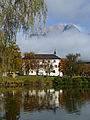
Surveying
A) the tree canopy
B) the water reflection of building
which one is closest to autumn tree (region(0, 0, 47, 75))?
the tree canopy

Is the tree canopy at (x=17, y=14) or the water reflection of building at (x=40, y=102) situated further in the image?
the water reflection of building at (x=40, y=102)

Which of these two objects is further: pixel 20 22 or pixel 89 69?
pixel 89 69

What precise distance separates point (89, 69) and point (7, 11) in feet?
394

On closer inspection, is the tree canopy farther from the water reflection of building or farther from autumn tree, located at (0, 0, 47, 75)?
the water reflection of building

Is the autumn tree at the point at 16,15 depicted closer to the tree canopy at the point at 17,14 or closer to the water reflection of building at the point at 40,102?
the tree canopy at the point at 17,14

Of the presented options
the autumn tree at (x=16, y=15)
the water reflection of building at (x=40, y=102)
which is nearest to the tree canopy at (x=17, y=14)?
the autumn tree at (x=16, y=15)

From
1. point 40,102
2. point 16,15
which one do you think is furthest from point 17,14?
point 40,102

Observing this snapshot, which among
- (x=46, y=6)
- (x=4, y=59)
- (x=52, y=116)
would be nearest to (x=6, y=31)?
(x=4, y=59)

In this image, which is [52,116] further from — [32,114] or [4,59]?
[4,59]

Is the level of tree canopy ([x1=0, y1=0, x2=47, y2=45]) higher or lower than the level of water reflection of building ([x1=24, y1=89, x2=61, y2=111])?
higher

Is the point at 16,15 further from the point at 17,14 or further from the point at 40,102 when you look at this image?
the point at 40,102

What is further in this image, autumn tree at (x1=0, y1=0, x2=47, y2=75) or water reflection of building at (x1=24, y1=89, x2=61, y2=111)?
water reflection of building at (x1=24, y1=89, x2=61, y2=111)

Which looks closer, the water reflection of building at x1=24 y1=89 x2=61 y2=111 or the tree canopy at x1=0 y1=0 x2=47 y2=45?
the tree canopy at x1=0 y1=0 x2=47 y2=45

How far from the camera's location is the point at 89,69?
12381 centimetres
